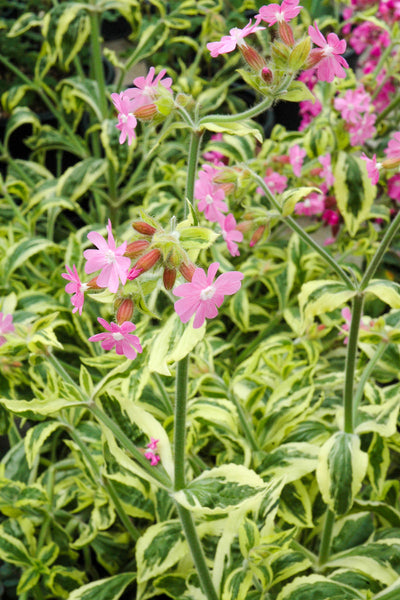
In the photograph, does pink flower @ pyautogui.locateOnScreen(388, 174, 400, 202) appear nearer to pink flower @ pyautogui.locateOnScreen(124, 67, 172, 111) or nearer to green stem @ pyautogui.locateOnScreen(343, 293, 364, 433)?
green stem @ pyautogui.locateOnScreen(343, 293, 364, 433)

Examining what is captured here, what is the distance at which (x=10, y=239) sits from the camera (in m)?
1.28

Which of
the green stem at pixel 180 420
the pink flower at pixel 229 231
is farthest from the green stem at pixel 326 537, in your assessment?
the pink flower at pixel 229 231

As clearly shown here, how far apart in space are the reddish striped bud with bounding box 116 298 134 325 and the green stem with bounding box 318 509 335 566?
473mm

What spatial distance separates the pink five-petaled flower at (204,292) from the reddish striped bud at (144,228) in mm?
82

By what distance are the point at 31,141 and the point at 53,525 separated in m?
1.08

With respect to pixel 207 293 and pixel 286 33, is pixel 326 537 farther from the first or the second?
pixel 286 33

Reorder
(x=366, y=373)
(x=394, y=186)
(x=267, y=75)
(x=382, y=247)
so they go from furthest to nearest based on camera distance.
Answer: (x=394, y=186), (x=366, y=373), (x=382, y=247), (x=267, y=75)

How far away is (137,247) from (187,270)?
0.05 m

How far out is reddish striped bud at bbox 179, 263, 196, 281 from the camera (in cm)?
50

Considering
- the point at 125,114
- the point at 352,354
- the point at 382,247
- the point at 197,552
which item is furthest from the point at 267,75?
the point at 197,552

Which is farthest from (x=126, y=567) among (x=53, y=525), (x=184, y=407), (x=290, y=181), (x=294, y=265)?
(x=290, y=181)

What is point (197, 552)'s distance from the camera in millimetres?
722

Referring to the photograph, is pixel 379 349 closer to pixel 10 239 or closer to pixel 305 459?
pixel 305 459

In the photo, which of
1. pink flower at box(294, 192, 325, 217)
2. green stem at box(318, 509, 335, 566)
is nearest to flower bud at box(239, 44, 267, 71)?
green stem at box(318, 509, 335, 566)
